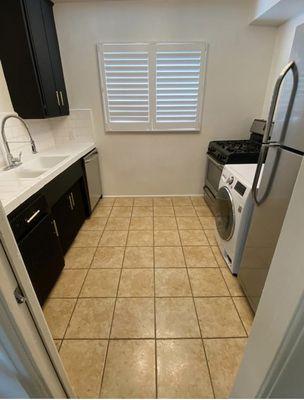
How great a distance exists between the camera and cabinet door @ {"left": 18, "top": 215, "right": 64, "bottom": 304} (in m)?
1.35

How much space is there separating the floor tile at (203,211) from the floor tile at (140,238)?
82cm

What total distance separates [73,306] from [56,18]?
3.12 meters

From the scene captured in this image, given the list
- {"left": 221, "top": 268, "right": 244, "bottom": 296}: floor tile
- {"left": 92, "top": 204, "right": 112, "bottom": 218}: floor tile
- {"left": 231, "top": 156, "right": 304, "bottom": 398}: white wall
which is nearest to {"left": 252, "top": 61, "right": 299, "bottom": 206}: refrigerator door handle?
Answer: {"left": 231, "top": 156, "right": 304, "bottom": 398}: white wall

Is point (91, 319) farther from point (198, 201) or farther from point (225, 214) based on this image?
point (198, 201)

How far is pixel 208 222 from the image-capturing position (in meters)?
2.67

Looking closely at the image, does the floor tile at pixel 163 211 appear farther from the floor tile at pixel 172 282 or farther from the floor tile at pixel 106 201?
the floor tile at pixel 172 282

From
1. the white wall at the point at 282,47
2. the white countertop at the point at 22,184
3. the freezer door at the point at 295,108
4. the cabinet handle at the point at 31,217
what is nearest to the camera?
the freezer door at the point at 295,108

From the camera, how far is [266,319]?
27.6 inches

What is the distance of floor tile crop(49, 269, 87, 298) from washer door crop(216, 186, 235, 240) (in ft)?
4.46

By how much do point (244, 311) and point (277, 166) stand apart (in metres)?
1.10

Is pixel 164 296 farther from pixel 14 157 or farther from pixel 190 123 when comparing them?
pixel 190 123

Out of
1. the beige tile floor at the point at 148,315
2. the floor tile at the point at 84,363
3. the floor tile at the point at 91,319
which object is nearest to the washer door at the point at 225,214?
the beige tile floor at the point at 148,315

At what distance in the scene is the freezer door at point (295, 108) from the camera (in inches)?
37.9

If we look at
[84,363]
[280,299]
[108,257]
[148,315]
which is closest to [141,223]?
[108,257]
